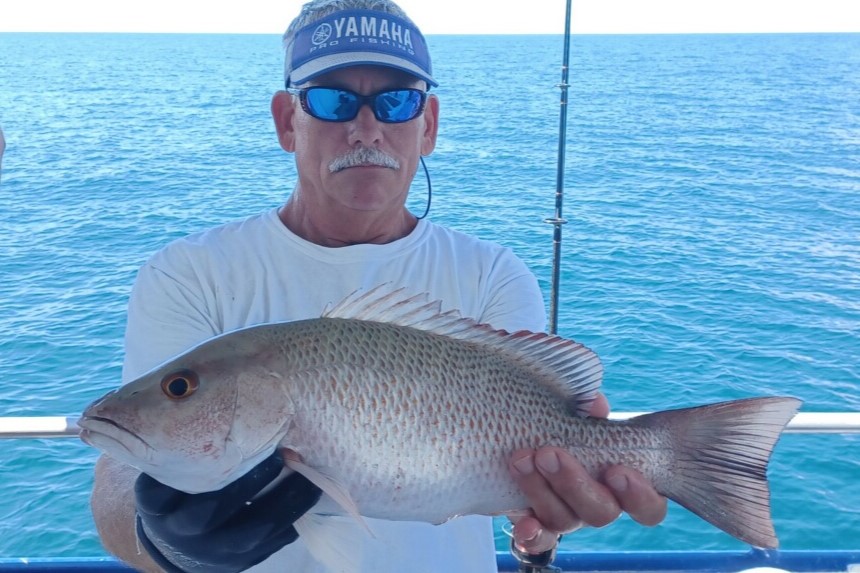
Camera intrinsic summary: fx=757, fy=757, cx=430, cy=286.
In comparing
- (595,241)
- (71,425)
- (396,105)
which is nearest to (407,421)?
(396,105)

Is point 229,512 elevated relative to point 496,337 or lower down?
lower down

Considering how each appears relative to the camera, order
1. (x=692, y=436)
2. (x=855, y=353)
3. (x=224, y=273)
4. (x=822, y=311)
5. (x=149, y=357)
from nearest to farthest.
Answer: (x=692, y=436)
(x=149, y=357)
(x=224, y=273)
(x=855, y=353)
(x=822, y=311)

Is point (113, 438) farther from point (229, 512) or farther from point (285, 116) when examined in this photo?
point (285, 116)

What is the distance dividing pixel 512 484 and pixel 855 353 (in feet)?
33.0

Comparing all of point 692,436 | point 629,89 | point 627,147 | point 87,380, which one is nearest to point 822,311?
point 87,380

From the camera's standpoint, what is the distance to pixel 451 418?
1521 millimetres

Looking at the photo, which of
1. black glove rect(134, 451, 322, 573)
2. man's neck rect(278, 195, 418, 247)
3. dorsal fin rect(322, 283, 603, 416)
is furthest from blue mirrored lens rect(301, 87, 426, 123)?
black glove rect(134, 451, 322, 573)

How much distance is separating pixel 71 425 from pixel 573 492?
1.62 m

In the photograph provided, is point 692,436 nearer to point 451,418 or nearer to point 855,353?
point 451,418

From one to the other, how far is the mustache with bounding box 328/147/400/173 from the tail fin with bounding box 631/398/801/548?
1011 millimetres

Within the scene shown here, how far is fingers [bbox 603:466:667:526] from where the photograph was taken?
5.15ft

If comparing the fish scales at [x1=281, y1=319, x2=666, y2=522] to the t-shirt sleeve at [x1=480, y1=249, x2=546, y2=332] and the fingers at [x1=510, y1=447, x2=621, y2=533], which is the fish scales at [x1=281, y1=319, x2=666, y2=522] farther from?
the t-shirt sleeve at [x1=480, y1=249, x2=546, y2=332]

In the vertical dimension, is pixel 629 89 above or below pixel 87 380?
above

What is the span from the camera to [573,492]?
5.09 feet
